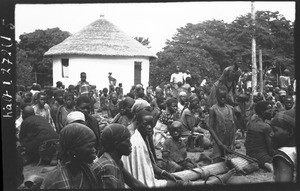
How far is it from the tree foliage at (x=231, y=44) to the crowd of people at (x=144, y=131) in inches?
15.7

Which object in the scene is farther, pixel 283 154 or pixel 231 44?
pixel 231 44

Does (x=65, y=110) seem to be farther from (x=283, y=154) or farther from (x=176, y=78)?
(x=283, y=154)

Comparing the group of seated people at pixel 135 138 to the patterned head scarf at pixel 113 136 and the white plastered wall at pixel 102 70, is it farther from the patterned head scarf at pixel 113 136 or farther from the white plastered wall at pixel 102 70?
the white plastered wall at pixel 102 70

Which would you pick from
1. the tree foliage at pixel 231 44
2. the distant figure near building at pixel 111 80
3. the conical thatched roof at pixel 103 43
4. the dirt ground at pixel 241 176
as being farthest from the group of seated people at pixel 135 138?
the conical thatched roof at pixel 103 43

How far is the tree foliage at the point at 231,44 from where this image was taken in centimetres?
713

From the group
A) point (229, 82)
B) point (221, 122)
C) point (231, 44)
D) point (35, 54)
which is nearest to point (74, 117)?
point (35, 54)

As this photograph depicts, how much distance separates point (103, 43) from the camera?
13.8m

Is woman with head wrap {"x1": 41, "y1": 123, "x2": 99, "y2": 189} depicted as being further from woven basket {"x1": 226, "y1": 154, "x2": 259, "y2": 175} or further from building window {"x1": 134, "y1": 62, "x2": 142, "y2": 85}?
building window {"x1": 134, "y1": 62, "x2": 142, "y2": 85}

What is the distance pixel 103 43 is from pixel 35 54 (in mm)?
6610

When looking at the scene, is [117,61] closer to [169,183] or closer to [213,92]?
[213,92]

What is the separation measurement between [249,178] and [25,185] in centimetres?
339

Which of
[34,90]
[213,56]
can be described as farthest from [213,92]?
[34,90]

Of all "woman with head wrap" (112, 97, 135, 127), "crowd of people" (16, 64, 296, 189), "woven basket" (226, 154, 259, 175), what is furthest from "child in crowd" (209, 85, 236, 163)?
"woman with head wrap" (112, 97, 135, 127)

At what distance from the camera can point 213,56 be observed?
340 inches
